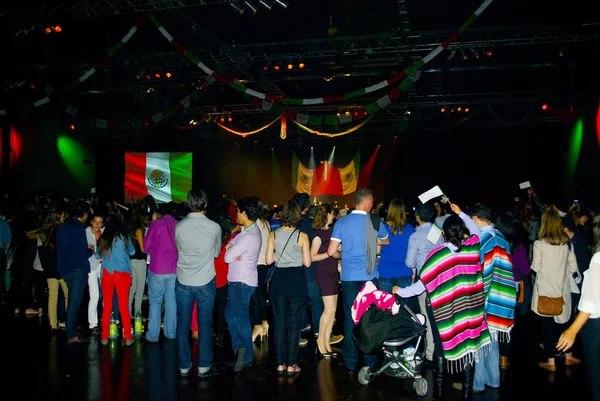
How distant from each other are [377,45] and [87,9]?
571 centimetres

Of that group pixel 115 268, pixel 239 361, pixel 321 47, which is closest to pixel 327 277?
pixel 239 361

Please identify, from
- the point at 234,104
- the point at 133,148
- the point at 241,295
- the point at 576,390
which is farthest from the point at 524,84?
the point at 133,148

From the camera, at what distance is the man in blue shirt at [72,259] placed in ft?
21.2

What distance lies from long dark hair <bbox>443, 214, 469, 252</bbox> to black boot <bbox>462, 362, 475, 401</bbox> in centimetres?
112

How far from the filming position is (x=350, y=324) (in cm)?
530

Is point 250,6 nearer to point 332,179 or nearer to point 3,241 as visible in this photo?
point 3,241

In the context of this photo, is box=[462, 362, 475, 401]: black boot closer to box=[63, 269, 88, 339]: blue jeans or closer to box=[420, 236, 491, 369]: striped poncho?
box=[420, 236, 491, 369]: striped poncho

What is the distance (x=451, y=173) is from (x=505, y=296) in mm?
14396

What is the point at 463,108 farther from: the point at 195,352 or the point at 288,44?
the point at 195,352

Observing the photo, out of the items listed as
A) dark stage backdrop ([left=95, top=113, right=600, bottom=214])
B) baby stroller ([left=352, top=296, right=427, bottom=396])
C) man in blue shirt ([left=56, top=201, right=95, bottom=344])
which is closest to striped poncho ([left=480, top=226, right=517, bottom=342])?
baby stroller ([left=352, top=296, right=427, bottom=396])

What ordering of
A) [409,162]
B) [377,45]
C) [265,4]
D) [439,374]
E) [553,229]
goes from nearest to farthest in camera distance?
[439,374]
[553,229]
[265,4]
[377,45]
[409,162]

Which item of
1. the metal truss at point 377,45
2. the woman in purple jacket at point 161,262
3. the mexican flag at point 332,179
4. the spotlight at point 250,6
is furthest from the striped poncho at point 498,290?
the mexican flag at point 332,179

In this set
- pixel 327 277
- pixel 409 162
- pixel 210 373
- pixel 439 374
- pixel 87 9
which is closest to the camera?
pixel 439 374

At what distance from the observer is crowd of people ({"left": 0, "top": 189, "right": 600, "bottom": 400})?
169 inches
